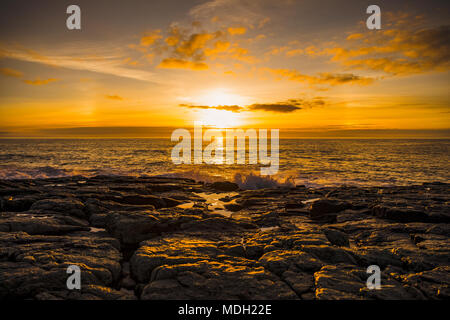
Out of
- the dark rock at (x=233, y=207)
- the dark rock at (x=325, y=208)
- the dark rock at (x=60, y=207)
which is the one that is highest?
the dark rock at (x=60, y=207)

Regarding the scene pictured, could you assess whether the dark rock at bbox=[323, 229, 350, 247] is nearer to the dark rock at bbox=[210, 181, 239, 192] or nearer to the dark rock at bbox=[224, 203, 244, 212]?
the dark rock at bbox=[224, 203, 244, 212]

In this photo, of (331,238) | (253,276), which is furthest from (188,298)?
(331,238)

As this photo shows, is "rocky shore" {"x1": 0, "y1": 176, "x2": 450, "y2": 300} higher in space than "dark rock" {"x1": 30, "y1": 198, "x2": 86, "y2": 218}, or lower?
lower

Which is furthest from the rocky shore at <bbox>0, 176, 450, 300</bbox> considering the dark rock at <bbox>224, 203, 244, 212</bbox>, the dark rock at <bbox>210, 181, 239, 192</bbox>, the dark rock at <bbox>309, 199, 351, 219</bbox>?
the dark rock at <bbox>210, 181, 239, 192</bbox>

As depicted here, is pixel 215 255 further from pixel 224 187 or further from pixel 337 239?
pixel 224 187

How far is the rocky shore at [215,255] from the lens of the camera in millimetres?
4328

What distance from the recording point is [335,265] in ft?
17.2

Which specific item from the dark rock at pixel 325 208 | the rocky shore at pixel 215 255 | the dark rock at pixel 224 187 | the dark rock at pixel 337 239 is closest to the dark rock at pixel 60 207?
the rocky shore at pixel 215 255

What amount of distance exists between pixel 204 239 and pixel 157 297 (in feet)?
9.88

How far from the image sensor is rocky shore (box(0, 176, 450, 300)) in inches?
170

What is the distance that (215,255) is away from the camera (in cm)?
585

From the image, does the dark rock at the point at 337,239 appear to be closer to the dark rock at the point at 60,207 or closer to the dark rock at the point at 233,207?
the dark rock at the point at 233,207

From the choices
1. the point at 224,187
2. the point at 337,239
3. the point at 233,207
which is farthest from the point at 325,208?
the point at 224,187

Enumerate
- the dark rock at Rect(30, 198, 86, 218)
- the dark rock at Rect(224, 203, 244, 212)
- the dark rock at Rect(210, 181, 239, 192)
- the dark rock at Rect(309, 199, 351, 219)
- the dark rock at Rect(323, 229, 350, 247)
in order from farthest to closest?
the dark rock at Rect(210, 181, 239, 192) < the dark rock at Rect(224, 203, 244, 212) < the dark rock at Rect(309, 199, 351, 219) < the dark rock at Rect(30, 198, 86, 218) < the dark rock at Rect(323, 229, 350, 247)
